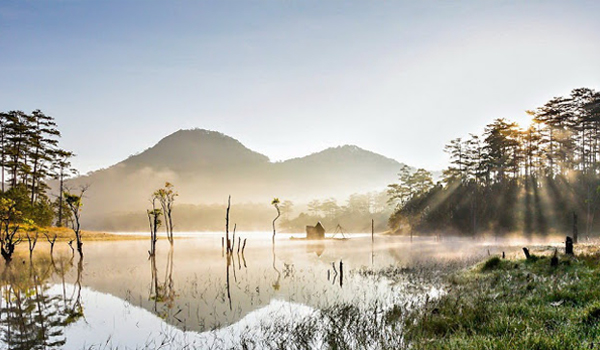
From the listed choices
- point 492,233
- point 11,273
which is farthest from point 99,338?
point 492,233

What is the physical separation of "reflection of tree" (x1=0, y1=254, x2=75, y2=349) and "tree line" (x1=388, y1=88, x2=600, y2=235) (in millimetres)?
65254

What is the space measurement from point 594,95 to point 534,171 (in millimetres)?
21685

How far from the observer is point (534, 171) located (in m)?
83.4

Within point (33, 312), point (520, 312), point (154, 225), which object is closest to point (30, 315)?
point (33, 312)

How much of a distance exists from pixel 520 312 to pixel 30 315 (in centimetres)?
1788

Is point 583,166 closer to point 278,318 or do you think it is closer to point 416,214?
point 416,214

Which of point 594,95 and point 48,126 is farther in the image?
point 48,126

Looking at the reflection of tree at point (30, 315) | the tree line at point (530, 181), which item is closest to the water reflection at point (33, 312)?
the reflection of tree at point (30, 315)

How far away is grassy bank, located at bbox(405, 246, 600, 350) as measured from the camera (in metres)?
8.48

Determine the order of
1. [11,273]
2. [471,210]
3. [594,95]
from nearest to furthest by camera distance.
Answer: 1. [11,273]
2. [594,95]
3. [471,210]

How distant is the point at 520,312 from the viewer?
11.8 meters

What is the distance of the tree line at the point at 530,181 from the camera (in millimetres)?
66250

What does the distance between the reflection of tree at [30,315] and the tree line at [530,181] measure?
65.3 m

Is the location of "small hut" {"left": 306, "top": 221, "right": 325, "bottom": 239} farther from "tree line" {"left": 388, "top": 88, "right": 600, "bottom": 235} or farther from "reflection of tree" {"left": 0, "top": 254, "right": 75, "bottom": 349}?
"reflection of tree" {"left": 0, "top": 254, "right": 75, "bottom": 349}
